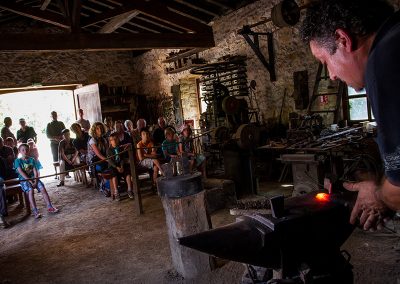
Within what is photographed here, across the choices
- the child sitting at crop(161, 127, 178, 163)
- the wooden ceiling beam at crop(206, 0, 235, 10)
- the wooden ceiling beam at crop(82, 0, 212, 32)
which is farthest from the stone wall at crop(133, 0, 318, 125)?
the child sitting at crop(161, 127, 178, 163)

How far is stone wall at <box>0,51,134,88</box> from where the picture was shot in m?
12.2

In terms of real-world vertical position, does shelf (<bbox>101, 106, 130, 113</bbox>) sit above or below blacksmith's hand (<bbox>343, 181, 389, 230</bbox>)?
above

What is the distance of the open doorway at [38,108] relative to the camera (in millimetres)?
17961

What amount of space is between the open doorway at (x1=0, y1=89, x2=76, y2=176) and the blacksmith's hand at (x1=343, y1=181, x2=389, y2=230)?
1755cm

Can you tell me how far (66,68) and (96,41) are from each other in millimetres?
5245

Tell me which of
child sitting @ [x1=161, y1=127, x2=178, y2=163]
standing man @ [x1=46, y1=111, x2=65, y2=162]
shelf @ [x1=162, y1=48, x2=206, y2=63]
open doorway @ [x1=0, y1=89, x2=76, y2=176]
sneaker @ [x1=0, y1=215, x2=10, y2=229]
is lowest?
sneaker @ [x1=0, y1=215, x2=10, y2=229]

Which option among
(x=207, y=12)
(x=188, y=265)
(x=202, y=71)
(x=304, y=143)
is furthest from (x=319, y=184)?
(x=207, y=12)

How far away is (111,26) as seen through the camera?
31.9 feet

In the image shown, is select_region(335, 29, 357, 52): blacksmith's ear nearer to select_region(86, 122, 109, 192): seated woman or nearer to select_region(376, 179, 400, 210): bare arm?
select_region(376, 179, 400, 210): bare arm

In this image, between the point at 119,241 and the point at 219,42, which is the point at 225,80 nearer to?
the point at 219,42

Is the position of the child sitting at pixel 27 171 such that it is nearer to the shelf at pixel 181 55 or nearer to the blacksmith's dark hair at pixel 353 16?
the shelf at pixel 181 55

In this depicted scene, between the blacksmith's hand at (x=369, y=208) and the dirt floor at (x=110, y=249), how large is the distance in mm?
2148

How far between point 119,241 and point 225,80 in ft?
18.4

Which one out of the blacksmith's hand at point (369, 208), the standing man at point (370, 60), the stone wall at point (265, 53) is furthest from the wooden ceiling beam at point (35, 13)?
the blacksmith's hand at point (369, 208)
